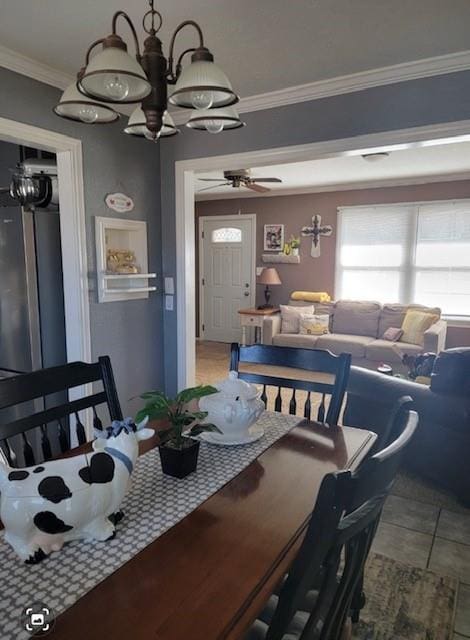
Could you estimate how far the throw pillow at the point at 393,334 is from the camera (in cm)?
531

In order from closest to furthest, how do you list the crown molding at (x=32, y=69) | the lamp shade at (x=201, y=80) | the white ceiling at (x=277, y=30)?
the lamp shade at (x=201, y=80), the white ceiling at (x=277, y=30), the crown molding at (x=32, y=69)

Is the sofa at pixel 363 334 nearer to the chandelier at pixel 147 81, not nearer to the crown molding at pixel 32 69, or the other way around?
the crown molding at pixel 32 69

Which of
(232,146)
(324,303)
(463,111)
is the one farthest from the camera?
(324,303)

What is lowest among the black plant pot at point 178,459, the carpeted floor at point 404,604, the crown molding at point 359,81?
the carpeted floor at point 404,604

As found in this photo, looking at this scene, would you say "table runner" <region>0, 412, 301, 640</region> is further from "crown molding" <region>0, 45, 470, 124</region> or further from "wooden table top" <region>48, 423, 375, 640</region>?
"crown molding" <region>0, 45, 470, 124</region>

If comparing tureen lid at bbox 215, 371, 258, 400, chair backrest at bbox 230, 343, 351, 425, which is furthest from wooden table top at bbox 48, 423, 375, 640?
chair backrest at bbox 230, 343, 351, 425

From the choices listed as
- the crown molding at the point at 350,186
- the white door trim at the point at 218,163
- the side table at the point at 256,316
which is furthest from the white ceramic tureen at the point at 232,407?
the crown molding at the point at 350,186

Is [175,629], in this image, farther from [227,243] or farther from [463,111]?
[227,243]

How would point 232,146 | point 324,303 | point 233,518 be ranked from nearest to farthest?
point 233,518 → point 232,146 → point 324,303

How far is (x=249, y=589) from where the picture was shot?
2.66 ft

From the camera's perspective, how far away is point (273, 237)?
22.6ft

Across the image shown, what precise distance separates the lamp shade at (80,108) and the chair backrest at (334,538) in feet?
4.53

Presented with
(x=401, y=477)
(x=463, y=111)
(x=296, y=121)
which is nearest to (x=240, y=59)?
(x=296, y=121)

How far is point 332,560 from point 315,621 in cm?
13
